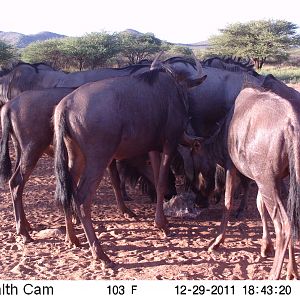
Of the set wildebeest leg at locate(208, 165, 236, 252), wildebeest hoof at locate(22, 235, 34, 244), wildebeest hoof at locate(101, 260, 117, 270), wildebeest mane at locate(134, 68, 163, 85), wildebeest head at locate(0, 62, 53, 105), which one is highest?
wildebeest mane at locate(134, 68, 163, 85)

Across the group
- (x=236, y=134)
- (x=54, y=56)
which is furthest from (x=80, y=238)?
(x=54, y=56)

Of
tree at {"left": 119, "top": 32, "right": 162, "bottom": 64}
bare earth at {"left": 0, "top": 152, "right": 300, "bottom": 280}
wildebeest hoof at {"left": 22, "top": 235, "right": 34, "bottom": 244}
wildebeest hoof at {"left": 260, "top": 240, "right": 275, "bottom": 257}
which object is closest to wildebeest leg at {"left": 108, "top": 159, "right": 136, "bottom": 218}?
bare earth at {"left": 0, "top": 152, "right": 300, "bottom": 280}

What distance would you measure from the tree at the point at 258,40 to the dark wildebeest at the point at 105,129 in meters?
32.0

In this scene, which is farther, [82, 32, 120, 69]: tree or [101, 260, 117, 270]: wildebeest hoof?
[82, 32, 120, 69]: tree

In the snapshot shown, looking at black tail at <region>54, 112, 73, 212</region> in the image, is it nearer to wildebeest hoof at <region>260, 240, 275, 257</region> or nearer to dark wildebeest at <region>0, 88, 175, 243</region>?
dark wildebeest at <region>0, 88, 175, 243</region>

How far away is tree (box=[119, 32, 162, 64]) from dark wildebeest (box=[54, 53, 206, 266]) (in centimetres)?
2774

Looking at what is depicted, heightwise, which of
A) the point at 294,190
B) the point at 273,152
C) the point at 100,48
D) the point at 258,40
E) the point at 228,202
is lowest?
the point at 228,202

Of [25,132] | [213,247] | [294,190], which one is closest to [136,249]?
[213,247]

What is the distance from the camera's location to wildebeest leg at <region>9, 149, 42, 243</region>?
5.19 metres

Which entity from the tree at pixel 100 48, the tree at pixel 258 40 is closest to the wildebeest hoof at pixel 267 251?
the tree at pixel 100 48

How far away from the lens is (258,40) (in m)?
36.8

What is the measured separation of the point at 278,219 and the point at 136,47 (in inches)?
1229

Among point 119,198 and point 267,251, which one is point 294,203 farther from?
point 119,198

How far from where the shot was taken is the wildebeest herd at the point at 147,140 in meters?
3.95
